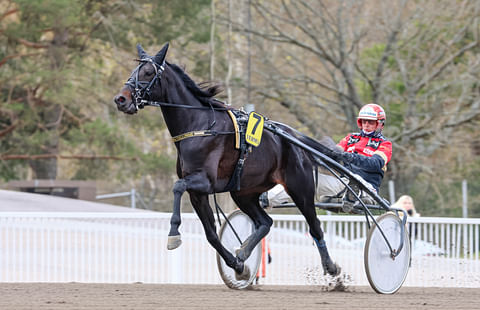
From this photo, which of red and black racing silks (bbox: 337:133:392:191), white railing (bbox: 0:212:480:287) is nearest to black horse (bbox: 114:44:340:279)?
red and black racing silks (bbox: 337:133:392:191)

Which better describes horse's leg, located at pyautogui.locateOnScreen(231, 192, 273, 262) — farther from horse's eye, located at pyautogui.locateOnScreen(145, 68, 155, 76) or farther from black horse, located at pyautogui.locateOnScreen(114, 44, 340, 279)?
horse's eye, located at pyautogui.locateOnScreen(145, 68, 155, 76)

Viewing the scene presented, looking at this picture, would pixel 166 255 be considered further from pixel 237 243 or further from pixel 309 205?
pixel 309 205

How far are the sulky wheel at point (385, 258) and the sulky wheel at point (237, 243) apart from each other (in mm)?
1186

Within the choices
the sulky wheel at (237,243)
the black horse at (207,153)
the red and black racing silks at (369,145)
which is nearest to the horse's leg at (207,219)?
the black horse at (207,153)

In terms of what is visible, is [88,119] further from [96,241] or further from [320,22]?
[96,241]

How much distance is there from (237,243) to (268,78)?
40.8 ft

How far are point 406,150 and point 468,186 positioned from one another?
164 cm

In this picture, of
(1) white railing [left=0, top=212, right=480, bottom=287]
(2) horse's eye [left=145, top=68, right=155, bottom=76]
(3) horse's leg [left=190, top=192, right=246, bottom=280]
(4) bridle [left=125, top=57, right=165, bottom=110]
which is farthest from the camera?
(1) white railing [left=0, top=212, right=480, bottom=287]

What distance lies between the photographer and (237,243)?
8.22 metres

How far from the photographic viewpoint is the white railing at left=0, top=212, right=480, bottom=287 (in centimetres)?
973

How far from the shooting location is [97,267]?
1008 cm

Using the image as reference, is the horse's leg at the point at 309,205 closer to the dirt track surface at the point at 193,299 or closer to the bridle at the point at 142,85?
the dirt track surface at the point at 193,299

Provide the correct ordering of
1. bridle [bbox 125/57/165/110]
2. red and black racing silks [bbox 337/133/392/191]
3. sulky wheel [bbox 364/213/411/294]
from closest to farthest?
bridle [bbox 125/57/165/110], sulky wheel [bbox 364/213/411/294], red and black racing silks [bbox 337/133/392/191]

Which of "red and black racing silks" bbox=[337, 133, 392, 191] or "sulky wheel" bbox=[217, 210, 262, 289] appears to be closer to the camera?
"red and black racing silks" bbox=[337, 133, 392, 191]
